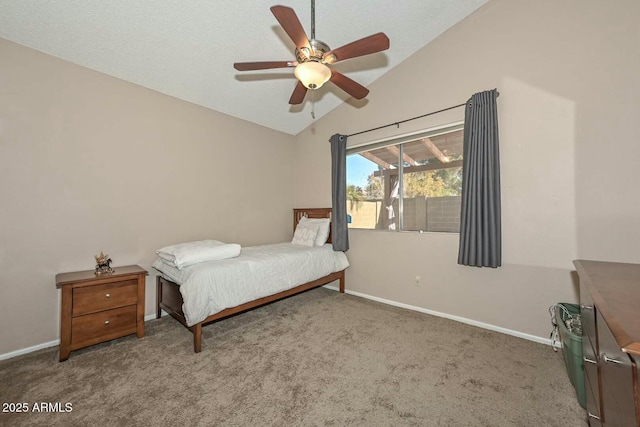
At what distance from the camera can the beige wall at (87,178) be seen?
7.05 ft

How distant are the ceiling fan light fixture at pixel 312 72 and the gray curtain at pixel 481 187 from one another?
5.65 ft

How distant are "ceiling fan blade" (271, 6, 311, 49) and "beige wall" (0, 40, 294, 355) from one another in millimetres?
2193

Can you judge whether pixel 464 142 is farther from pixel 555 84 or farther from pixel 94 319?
pixel 94 319

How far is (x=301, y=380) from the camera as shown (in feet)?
5.97

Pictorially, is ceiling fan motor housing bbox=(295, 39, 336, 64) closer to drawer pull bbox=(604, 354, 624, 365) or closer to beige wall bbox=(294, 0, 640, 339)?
beige wall bbox=(294, 0, 640, 339)

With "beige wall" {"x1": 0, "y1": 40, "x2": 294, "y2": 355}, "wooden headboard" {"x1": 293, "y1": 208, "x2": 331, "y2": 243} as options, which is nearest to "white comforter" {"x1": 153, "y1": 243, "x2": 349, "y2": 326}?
"beige wall" {"x1": 0, "y1": 40, "x2": 294, "y2": 355}

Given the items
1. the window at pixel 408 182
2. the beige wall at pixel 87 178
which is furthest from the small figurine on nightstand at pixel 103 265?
the window at pixel 408 182

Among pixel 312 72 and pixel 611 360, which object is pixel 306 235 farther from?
pixel 611 360

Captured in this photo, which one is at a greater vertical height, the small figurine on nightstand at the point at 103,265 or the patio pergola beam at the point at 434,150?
the patio pergola beam at the point at 434,150

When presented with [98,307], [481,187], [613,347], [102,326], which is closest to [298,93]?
[481,187]

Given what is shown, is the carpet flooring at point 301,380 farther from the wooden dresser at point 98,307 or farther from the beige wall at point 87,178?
the beige wall at point 87,178

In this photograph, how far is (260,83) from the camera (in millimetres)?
3197

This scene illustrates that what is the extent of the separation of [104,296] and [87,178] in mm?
1166

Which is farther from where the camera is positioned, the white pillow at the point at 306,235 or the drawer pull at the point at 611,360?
the white pillow at the point at 306,235
